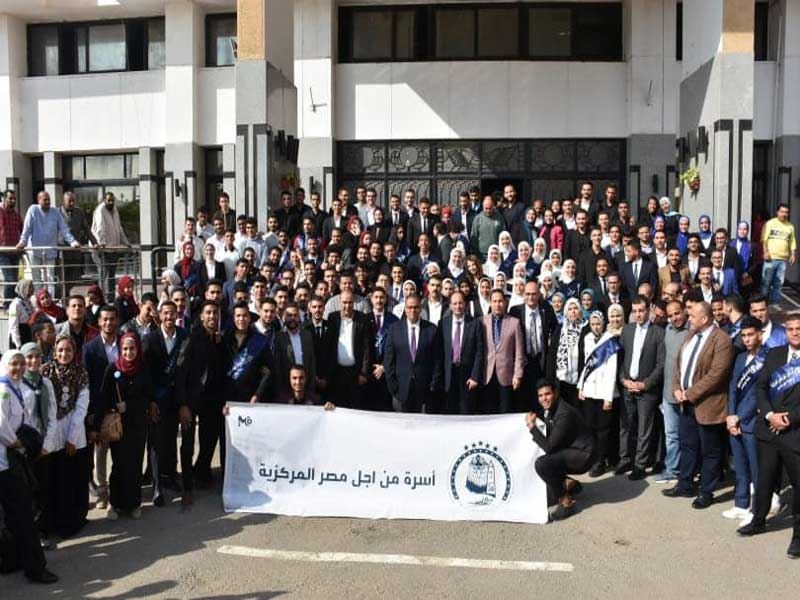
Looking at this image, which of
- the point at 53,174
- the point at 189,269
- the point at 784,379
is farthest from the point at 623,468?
the point at 53,174

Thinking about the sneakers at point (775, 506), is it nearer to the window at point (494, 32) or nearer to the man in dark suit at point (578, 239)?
the man in dark suit at point (578, 239)

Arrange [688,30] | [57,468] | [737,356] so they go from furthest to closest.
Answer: [688,30], [737,356], [57,468]

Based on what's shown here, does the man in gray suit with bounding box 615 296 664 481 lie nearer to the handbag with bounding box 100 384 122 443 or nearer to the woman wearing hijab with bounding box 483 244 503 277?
the woman wearing hijab with bounding box 483 244 503 277

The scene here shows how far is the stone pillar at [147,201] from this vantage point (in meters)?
19.8

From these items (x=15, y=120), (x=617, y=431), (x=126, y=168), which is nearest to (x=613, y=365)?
(x=617, y=431)

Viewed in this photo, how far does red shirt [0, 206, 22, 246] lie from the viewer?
43.3 feet

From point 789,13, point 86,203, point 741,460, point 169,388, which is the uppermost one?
point 789,13

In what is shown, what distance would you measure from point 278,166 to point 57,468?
856 centimetres

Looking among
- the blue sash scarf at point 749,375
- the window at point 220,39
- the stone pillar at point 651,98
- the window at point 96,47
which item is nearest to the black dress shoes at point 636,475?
the blue sash scarf at point 749,375

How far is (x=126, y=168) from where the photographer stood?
20391mm

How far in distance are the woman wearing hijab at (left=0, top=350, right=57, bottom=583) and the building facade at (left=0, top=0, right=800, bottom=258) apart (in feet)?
39.5

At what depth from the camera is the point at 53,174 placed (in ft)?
66.8

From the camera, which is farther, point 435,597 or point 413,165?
point 413,165

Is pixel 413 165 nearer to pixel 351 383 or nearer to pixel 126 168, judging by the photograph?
pixel 126 168
